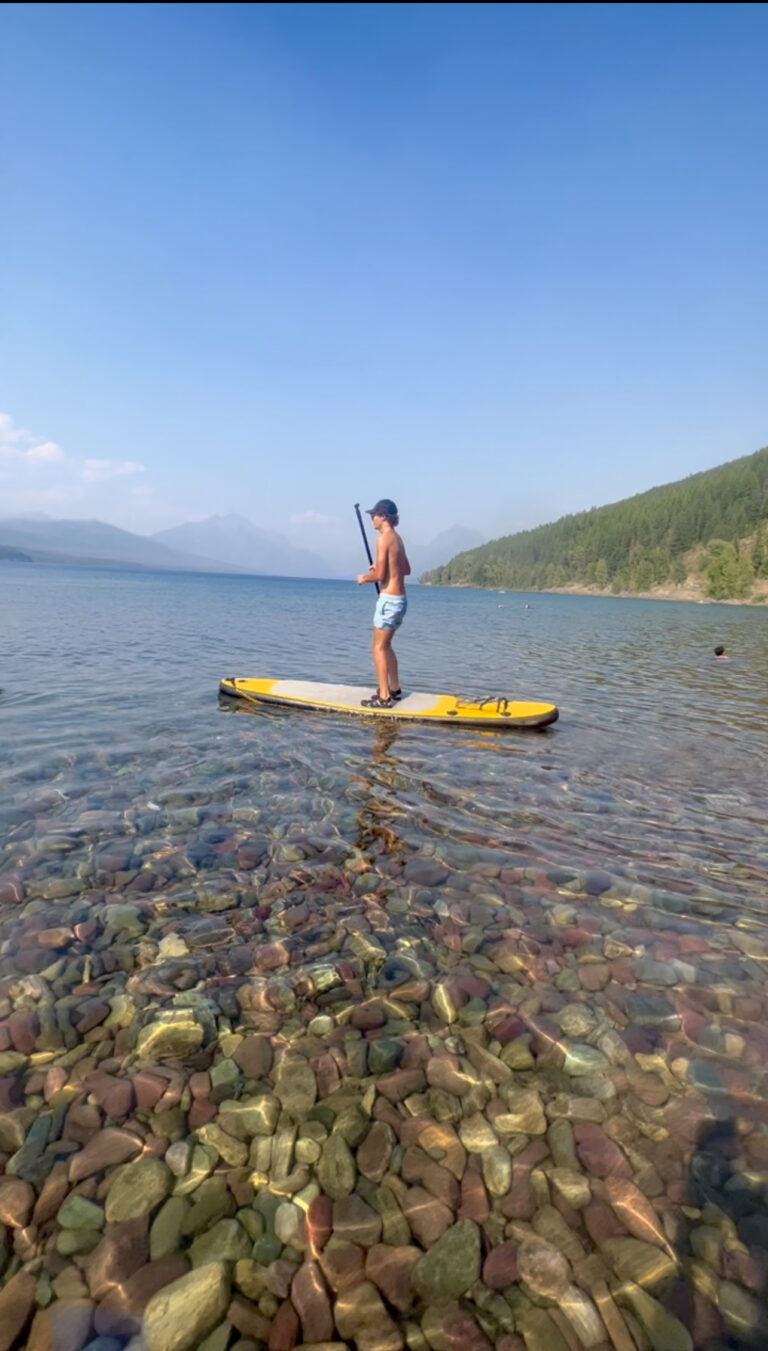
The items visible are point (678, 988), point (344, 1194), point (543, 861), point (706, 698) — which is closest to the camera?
point (344, 1194)

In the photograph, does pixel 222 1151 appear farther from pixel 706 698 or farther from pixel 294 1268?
pixel 706 698

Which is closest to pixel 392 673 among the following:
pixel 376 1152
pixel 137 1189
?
pixel 376 1152

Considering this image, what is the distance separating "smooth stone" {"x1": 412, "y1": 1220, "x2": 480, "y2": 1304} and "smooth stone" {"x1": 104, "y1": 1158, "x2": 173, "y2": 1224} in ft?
4.80

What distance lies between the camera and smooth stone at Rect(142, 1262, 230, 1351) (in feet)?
8.66

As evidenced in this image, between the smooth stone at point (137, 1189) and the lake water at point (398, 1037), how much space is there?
0.07 ft

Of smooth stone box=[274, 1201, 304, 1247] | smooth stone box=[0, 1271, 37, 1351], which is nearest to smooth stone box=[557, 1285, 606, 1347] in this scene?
smooth stone box=[274, 1201, 304, 1247]

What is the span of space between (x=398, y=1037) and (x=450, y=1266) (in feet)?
4.94

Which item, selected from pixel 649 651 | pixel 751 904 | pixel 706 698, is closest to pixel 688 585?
pixel 649 651

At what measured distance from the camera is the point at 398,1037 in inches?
174

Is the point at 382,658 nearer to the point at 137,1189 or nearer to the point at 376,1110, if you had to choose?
the point at 376,1110

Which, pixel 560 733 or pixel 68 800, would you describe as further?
pixel 560 733

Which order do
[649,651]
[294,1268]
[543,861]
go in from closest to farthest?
[294,1268]
[543,861]
[649,651]

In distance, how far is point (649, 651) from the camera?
34750 millimetres

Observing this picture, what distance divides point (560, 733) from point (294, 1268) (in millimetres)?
12073
